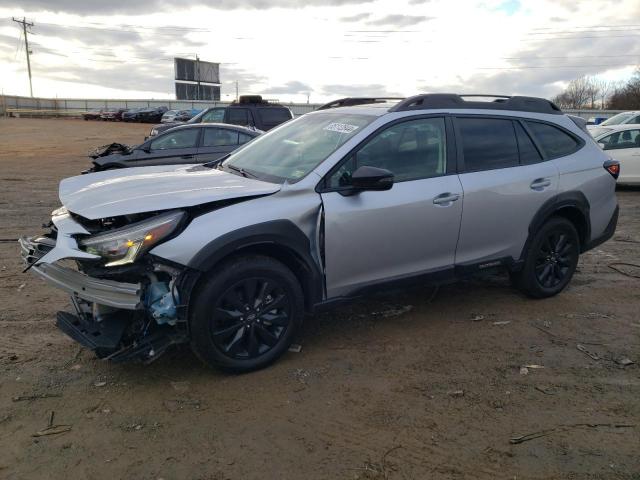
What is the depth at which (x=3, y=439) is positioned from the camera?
2.99 m

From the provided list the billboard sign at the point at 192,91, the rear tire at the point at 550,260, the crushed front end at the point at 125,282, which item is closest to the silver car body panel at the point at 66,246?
the crushed front end at the point at 125,282

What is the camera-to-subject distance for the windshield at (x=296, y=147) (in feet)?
13.4

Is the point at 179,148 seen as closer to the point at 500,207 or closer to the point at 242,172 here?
the point at 242,172

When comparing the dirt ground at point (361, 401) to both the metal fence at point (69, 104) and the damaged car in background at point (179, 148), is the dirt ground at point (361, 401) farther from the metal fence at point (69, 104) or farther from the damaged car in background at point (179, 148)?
the metal fence at point (69, 104)

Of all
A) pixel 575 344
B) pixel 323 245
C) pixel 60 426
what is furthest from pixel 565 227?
pixel 60 426

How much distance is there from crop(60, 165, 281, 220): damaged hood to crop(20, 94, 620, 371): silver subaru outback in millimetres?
18

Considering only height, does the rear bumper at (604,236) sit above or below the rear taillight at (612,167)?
below

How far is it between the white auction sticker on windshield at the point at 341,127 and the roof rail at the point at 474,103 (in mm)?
360

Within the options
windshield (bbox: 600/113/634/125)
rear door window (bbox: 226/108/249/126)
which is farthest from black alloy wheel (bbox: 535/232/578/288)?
windshield (bbox: 600/113/634/125)

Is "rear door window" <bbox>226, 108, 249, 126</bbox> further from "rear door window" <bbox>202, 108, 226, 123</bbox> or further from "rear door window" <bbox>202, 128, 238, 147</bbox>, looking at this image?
"rear door window" <bbox>202, 128, 238, 147</bbox>

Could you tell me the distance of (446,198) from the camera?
14.1 ft

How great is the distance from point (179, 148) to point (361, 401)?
8.89 m

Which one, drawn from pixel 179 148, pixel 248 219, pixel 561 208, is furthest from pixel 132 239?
pixel 179 148

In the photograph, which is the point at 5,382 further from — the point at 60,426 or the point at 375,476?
the point at 375,476
